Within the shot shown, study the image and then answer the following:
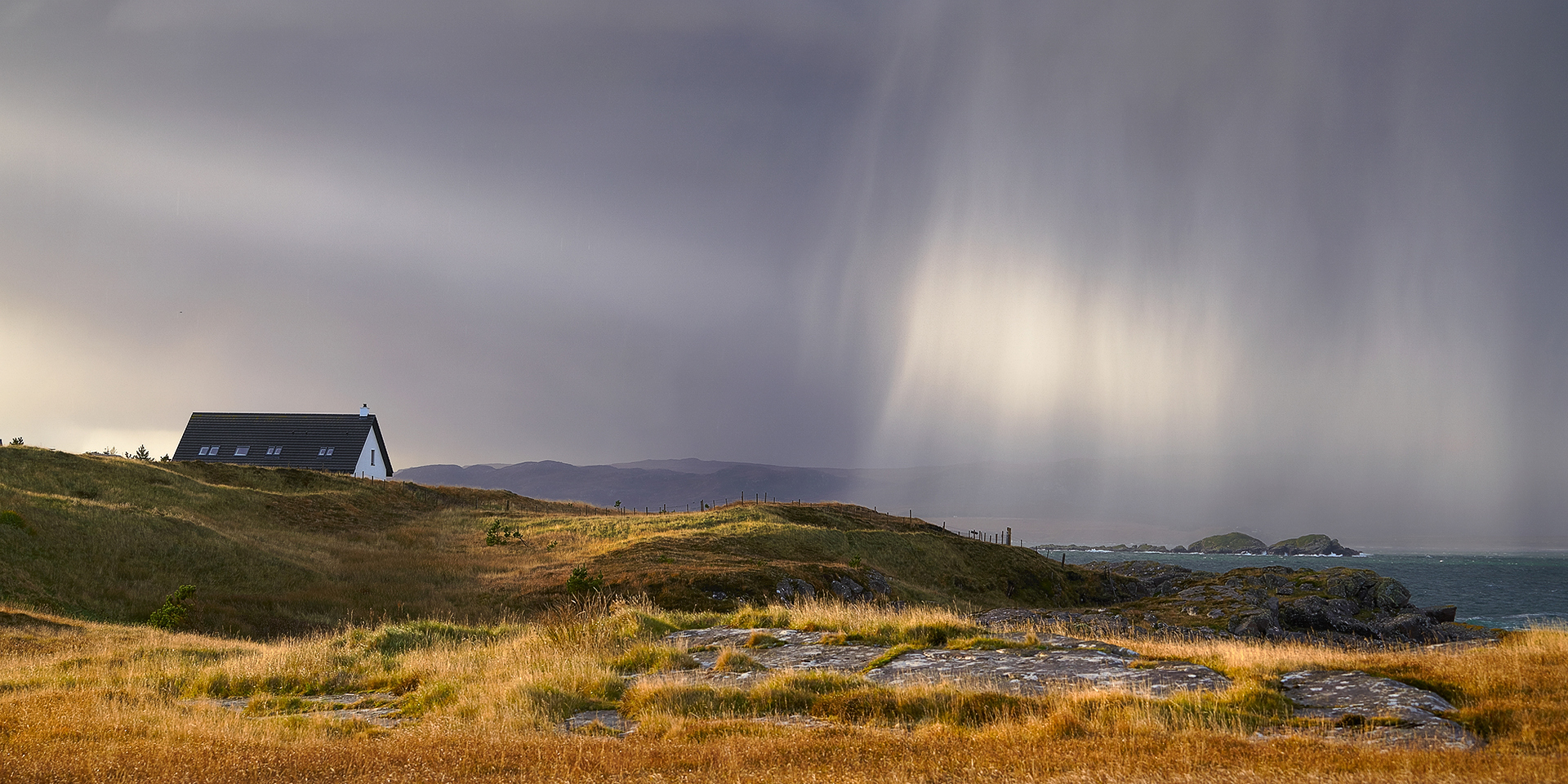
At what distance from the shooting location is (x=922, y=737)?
7.99 m

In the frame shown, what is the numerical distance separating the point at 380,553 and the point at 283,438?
156 feet

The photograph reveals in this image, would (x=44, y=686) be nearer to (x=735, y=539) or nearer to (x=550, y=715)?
(x=550, y=715)

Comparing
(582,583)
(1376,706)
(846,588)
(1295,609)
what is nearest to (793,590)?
(846,588)

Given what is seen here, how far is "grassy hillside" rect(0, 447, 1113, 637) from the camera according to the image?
2948 centimetres

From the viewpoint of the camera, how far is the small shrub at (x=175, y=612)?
24.8 m

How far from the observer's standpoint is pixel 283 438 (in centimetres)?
8138

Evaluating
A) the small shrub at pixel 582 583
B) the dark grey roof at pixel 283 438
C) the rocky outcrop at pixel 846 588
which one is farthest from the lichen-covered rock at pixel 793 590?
the dark grey roof at pixel 283 438

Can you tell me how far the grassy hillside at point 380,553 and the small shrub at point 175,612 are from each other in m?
0.87

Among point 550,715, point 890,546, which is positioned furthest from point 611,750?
point 890,546

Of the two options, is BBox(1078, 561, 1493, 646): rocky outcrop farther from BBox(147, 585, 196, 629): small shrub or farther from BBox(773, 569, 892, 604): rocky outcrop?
BBox(147, 585, 196, 629): small shrub

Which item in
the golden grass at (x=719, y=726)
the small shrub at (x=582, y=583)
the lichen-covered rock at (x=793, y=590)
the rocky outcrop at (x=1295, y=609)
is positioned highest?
the golden grass at (x=719, y=726)

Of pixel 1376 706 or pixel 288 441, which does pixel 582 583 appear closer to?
pixel 1376 706

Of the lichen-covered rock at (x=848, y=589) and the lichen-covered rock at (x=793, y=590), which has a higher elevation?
the lichen-covered rock at (x=793, y=590)

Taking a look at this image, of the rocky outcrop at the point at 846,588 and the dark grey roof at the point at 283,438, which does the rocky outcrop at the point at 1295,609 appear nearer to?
the rocky outcrop at the point at 846,588
